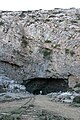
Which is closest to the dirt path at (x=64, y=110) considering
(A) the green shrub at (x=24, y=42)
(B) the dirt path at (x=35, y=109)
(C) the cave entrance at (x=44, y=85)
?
(B) the dirt path at (x=35, y=109)

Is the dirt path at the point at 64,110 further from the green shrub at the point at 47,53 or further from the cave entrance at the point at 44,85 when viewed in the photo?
the cave entrance at the point at 44,85

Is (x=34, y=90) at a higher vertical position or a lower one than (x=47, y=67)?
lower

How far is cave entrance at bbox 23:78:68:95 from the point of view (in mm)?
48656

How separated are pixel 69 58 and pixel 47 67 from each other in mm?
3937

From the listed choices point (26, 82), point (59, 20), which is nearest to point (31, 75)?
point (26, 82)

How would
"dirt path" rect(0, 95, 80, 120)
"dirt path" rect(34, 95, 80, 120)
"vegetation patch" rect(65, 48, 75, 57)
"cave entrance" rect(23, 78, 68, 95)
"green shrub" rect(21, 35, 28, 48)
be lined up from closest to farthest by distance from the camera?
"dirt path" rect(0, 95, 80, 120), "dirt path" rect(34, 95, 80, 120), "vegetation patch" rect(65, 48, 75, 57), "green shrub" rect(21, 35, 28, 48), "cave entrance" rect(23, 78, 68, 95)

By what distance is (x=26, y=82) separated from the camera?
48594mm

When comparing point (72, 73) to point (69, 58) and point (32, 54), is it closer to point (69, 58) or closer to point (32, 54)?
point (69, 58)

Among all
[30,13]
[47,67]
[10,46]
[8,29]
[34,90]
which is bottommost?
[34,90]

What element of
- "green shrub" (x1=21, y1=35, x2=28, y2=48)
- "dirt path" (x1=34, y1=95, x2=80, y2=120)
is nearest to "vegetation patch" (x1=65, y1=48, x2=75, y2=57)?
"green shrub" (x1=21, y1=35, x2=28, y2=48)

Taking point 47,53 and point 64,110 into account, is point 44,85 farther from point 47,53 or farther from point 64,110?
point 64,110

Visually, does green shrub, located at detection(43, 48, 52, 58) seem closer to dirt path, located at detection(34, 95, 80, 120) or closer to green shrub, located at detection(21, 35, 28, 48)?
green shrub, located at detection(21, 35, 28, 48)

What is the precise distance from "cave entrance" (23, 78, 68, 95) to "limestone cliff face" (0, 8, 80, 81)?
2105 mm

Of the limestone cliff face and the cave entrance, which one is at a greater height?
the limestone cliff face
